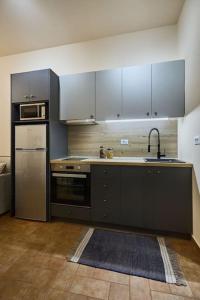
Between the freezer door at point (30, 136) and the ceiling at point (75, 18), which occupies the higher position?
the ceiling at point (75, 18)

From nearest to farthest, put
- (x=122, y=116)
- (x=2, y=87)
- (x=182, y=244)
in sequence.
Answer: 1. (x=182, y=244)
2. (x=122, y=116)
3. (x=2, y=87)

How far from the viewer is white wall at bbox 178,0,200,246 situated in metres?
1.84

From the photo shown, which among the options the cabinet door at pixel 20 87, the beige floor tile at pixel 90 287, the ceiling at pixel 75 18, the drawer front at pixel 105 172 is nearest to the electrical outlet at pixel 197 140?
the drawer front at pixel 105 172

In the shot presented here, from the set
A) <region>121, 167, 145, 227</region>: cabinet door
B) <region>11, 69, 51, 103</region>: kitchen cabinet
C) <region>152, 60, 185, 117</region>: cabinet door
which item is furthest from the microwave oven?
<region>152, 60, 185, 117</region>: cabinet door

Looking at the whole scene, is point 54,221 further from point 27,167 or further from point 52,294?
point 52,294

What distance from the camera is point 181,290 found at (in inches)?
53.0

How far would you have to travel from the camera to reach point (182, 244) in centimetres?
199

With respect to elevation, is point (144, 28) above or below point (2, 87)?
above

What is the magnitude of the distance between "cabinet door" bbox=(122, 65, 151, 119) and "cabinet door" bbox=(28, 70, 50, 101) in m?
1.15

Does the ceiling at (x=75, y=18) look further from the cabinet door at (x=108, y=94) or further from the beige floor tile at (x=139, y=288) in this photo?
the beige floor tile at (x=139, y=288)

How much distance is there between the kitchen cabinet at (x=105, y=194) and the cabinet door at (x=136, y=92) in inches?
34.6

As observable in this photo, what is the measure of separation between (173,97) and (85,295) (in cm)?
240

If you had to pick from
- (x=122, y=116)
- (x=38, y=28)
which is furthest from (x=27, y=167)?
(x=38, y=28)

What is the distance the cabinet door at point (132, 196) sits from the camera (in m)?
2.21
